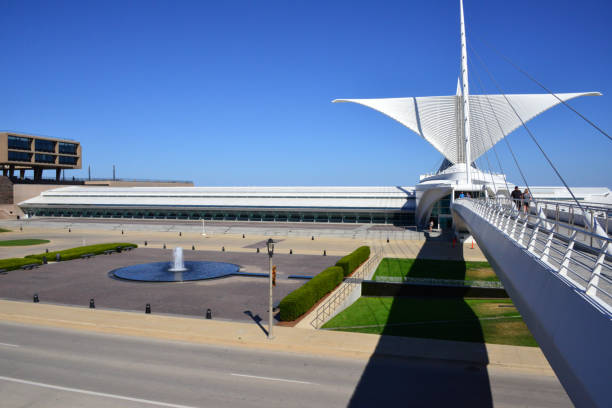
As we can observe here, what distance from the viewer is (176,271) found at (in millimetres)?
28625

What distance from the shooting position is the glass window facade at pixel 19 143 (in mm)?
74562

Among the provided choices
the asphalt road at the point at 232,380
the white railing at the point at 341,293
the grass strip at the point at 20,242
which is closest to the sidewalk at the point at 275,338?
the asphalt road at the point at 232,380

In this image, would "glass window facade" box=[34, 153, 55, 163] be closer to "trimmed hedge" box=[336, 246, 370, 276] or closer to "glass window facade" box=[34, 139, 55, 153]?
"glass window facade" box=[34, 139, 55, 153]

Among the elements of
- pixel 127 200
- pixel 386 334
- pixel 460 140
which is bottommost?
pixel 386 334

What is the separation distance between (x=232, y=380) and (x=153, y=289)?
41.7 ft

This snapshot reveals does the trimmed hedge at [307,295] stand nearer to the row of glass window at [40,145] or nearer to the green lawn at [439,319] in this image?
the green lawn at [439,319]

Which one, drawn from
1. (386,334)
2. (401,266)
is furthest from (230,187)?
(386,334)

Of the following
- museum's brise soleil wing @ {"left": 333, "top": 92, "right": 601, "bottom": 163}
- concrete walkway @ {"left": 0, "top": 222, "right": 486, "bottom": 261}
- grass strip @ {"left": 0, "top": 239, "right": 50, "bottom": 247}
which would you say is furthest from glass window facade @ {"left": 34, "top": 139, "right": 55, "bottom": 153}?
museum's brise soleil wing @ {"left": 333, "top": 92, "right": 601, "bottom": 163}

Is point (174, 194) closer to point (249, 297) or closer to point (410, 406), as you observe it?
point (249, 297)

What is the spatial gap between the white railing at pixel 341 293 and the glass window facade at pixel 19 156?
67.0 m

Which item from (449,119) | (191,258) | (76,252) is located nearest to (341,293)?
(191,258)

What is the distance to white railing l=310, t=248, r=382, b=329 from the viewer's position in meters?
19.6

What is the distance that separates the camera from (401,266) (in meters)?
31.8

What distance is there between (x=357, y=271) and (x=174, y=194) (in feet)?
156
